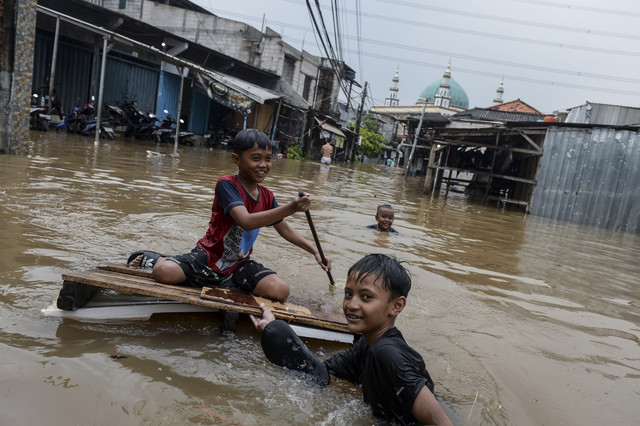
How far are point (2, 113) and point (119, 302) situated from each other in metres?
7.03

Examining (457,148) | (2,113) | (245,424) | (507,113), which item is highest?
(507,113)

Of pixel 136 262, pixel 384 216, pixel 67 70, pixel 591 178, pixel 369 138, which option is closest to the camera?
pixel 136 262

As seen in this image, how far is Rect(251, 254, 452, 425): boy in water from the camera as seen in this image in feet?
6.45

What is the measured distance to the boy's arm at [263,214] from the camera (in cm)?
277

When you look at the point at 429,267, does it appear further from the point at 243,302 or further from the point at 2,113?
the point at 2,113

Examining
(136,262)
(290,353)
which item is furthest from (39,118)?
(290,353)

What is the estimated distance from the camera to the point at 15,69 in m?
8.02

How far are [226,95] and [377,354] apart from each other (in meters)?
16.8

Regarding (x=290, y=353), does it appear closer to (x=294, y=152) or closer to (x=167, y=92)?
(x=167, y=92)

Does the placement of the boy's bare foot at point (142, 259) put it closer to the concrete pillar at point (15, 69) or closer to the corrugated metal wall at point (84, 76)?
the concrete pillar at point (15, 69)

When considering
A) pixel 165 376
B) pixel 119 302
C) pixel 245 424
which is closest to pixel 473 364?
pixel 245 424

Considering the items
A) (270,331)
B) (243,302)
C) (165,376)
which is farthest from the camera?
(243,302)

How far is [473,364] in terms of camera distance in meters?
→ 2.95

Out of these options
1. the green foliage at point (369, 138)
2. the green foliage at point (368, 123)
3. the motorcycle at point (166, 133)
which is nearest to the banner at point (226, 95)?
the motorcycle at point (166, 133)
